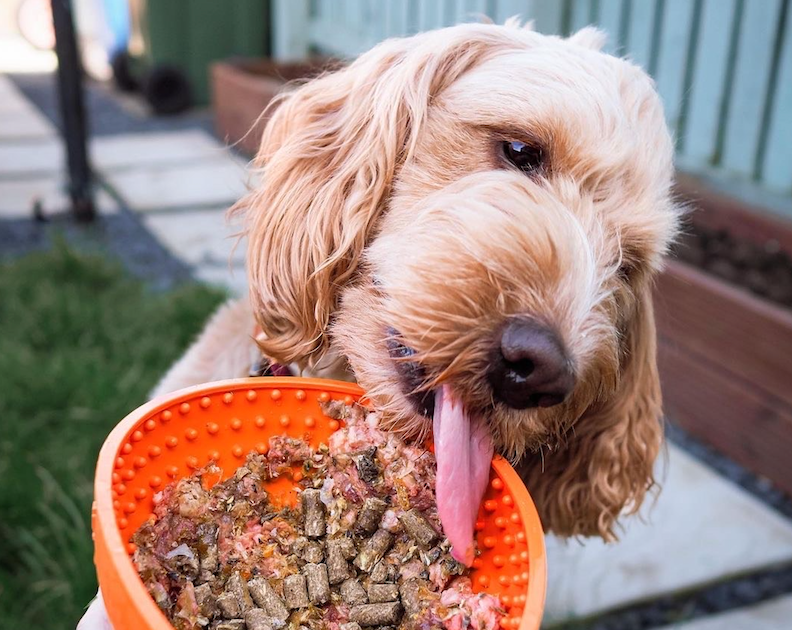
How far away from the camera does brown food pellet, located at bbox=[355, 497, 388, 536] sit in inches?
69.8

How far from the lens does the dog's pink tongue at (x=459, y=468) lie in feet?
5.49

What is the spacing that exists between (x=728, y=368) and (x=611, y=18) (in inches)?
113

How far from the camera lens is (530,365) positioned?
164 centimetres

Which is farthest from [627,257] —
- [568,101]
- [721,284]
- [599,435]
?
[721,284]

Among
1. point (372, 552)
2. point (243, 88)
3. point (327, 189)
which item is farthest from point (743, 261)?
point (243, 88)

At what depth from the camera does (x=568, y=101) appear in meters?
1.98

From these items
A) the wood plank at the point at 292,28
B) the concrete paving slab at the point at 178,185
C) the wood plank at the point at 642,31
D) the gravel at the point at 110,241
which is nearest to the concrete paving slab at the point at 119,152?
the concrete paving slab at the point at 178,185

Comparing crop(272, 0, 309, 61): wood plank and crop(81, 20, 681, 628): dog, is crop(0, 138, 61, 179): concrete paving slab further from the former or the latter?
crop(81, 20, 681, 628): dog

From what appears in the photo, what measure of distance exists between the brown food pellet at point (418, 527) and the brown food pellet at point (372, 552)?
53 mm

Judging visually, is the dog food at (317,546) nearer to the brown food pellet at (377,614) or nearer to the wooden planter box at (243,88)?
the brown food pellet at (377,614)

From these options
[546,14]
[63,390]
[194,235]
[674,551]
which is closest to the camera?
[674,551]

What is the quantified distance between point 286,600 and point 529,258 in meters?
0.81

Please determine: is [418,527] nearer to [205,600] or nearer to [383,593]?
[383,593]

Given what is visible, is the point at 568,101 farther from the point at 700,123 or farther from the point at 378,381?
the point at 700,123
